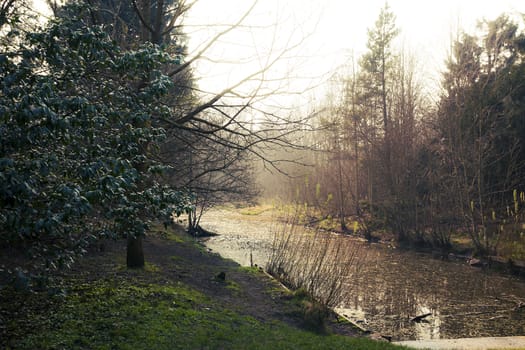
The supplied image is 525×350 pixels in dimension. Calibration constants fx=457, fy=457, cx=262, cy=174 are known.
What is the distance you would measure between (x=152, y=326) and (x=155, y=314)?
530 mm

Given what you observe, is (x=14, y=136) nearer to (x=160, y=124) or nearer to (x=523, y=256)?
(x=160, y=124)

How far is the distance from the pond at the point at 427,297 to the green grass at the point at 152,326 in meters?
2.63

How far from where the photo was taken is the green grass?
5.53 meters

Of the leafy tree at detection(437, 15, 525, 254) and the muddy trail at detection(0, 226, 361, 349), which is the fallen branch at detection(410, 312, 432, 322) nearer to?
the muddy trail at detection(0, 226, 361, 349)

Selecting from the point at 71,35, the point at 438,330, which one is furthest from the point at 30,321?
the point at 438,330

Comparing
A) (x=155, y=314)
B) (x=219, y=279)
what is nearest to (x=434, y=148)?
(x=219, y=279)

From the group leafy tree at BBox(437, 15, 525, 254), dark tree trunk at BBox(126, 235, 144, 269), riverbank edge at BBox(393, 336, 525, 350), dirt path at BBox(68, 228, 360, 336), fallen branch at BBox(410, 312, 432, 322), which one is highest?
leafy tree at BBox(437, 15, 525, 254)

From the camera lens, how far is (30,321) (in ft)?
18.9

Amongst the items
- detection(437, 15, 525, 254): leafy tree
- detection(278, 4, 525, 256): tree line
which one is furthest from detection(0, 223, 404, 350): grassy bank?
detection(437, 15, 525, 254): leafy tree

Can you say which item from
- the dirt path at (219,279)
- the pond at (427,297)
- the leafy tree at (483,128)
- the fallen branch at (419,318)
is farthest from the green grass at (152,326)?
the leafy tree at (483,128)

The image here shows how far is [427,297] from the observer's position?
11945 mm

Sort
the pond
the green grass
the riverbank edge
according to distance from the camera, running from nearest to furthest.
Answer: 1. the green grass
2. the riverbank edge
3. the pond

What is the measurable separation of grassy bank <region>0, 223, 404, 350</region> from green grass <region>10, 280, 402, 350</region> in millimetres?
11

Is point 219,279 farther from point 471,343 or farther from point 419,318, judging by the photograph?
point 471,343
